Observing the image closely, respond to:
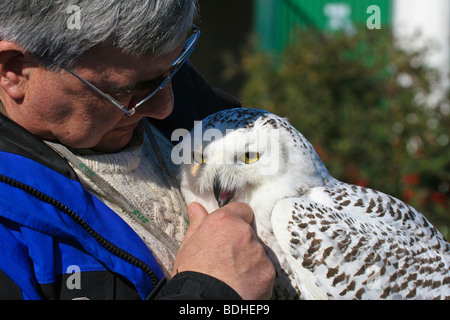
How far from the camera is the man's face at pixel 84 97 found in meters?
1.43

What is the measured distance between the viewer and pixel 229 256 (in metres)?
1.42

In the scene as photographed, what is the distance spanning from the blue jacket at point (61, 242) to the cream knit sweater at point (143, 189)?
3.1 inches

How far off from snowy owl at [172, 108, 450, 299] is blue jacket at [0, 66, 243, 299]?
0.45m

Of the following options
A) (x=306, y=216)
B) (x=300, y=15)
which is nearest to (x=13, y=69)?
(x=306, y=216)

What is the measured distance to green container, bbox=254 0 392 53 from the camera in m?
6.36

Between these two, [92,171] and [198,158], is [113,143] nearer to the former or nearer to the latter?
[92,171]

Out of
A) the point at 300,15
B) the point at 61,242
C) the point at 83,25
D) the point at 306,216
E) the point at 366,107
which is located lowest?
the point at 366,107

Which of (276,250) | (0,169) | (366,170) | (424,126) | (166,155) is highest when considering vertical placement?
(0,169)

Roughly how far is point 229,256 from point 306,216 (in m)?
0.41

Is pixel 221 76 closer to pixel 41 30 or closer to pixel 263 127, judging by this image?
pixel 263 127

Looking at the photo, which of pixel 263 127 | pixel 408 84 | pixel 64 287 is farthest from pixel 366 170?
pixel 64 287

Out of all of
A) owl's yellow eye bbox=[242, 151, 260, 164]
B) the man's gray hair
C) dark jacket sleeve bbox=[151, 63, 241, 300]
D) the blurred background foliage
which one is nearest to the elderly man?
the man's gray hair

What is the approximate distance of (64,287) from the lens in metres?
1.35
